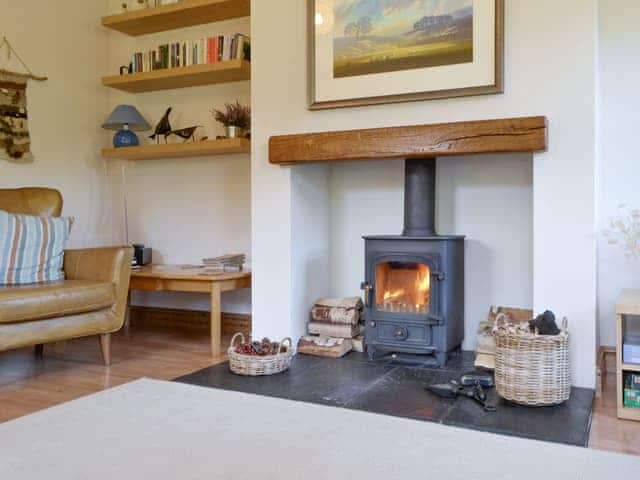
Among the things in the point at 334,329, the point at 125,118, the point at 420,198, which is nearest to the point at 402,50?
the point at 420,198

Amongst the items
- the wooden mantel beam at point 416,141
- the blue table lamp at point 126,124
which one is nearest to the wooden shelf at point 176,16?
the blue table lamp at point 126,124

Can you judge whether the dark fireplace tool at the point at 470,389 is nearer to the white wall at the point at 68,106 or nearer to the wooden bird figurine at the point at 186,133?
the wooden bird figurine at the point at 186,133

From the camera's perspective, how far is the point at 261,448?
1.92 m

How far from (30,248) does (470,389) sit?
8.11 ft

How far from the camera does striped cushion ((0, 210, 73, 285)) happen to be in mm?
3178

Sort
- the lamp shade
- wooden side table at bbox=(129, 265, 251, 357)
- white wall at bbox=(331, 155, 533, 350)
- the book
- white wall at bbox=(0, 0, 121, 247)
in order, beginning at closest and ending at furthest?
white wall at bbox=(331, 155, 533, 350), the book, wooden side table at bbox=(129, 265, 251, 357), white wall at bbox=(0, 0, 121, 247), the lamp shade

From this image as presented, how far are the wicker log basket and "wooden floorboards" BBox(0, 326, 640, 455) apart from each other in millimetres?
200

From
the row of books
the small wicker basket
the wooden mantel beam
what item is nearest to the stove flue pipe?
the wooden mantel beam

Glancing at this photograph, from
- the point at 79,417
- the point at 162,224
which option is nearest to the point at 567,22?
the point at 79,417

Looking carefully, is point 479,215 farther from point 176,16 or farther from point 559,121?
point 176,16

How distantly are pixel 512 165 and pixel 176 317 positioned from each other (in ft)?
8.80

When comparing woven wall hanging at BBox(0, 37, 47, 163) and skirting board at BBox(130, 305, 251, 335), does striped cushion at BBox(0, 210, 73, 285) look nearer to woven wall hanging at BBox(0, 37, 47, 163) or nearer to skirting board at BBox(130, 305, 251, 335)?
woven wall hanging at BBox(0, 37, 47, 163)

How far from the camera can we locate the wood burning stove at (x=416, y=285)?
292 centimetres

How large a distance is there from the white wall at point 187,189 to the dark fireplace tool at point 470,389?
6.34 feet
